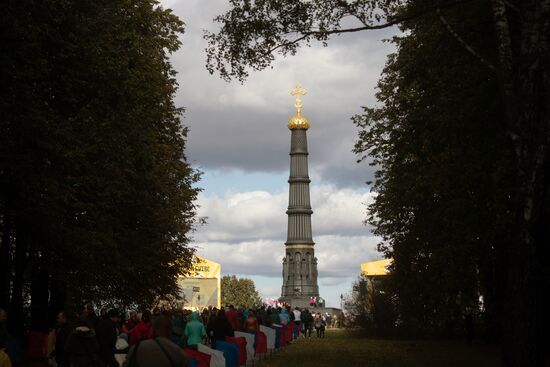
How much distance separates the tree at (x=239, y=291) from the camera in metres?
180

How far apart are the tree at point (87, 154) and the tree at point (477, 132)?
5775 millimetres

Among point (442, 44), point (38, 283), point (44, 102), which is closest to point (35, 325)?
point (38, 283)

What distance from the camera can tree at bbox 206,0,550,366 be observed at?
16.7 m

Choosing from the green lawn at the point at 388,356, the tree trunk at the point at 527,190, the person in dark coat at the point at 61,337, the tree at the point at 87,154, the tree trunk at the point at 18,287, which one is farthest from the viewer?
the tree trunk at the point at 18,287

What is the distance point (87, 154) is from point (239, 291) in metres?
159

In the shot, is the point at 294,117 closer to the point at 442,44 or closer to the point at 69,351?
the point at 442,44

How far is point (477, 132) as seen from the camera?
23.8 m

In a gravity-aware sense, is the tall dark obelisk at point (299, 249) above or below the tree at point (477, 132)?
above

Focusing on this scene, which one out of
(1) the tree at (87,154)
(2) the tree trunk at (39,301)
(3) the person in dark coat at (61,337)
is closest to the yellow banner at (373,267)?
(1) the tree at (87,154)

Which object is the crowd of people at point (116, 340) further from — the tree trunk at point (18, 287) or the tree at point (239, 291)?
the tree at point (239, 291)

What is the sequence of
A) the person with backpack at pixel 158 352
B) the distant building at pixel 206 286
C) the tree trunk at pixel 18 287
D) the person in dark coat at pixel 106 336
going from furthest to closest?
the distant building at pixel 206 286, the tree trunk at pixel 18 287, the person in dark coat at pixel 106 336, the person with backpack at pixel 158 352

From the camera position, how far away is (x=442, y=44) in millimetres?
22703

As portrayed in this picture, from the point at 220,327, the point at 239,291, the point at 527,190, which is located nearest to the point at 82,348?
the point at 527,190

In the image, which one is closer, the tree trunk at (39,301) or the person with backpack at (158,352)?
the person with backpack at (158,352)
